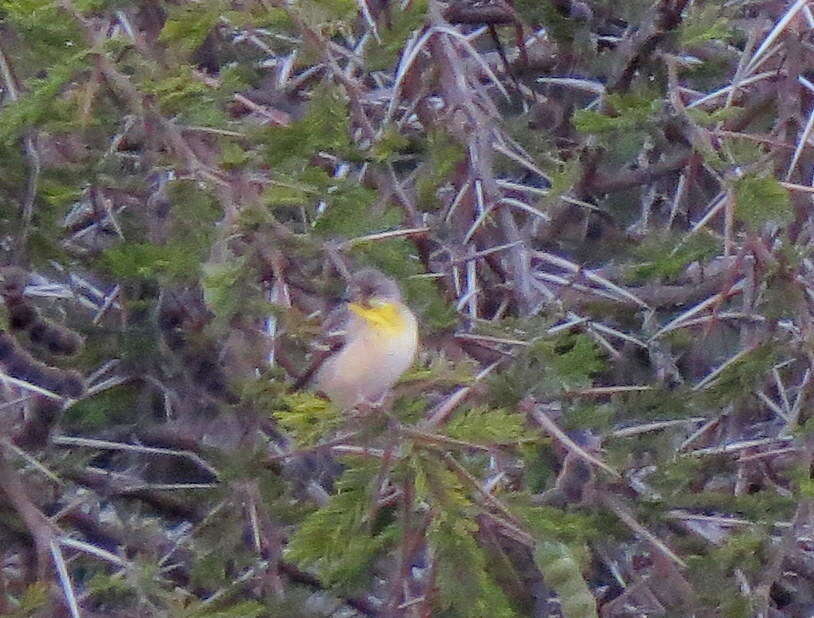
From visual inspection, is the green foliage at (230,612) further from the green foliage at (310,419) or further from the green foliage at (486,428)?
the green foliage at (486,428)

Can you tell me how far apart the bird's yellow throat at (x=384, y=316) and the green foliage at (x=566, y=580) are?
33.0 inches

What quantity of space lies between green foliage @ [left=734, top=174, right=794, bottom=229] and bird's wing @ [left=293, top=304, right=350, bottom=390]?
0.90m

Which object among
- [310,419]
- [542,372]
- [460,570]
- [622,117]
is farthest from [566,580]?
[622,117]

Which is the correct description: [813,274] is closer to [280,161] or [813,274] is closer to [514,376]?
[514,376]

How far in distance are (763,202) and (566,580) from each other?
88 cm

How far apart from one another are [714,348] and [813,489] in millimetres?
1124

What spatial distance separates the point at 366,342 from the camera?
9.20 feet

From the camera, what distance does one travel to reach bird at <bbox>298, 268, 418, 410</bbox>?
8.66 ft

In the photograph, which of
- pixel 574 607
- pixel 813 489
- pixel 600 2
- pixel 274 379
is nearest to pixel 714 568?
pixel 813 489

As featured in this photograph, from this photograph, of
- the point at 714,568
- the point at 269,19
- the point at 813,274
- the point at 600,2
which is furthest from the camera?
the point at 600,2

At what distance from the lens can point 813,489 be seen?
2438mm

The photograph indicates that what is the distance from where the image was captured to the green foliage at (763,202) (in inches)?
95.7

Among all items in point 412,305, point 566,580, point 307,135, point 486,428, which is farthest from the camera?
point 412,305

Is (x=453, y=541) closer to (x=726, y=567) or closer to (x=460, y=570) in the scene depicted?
(x=460, y=570)
